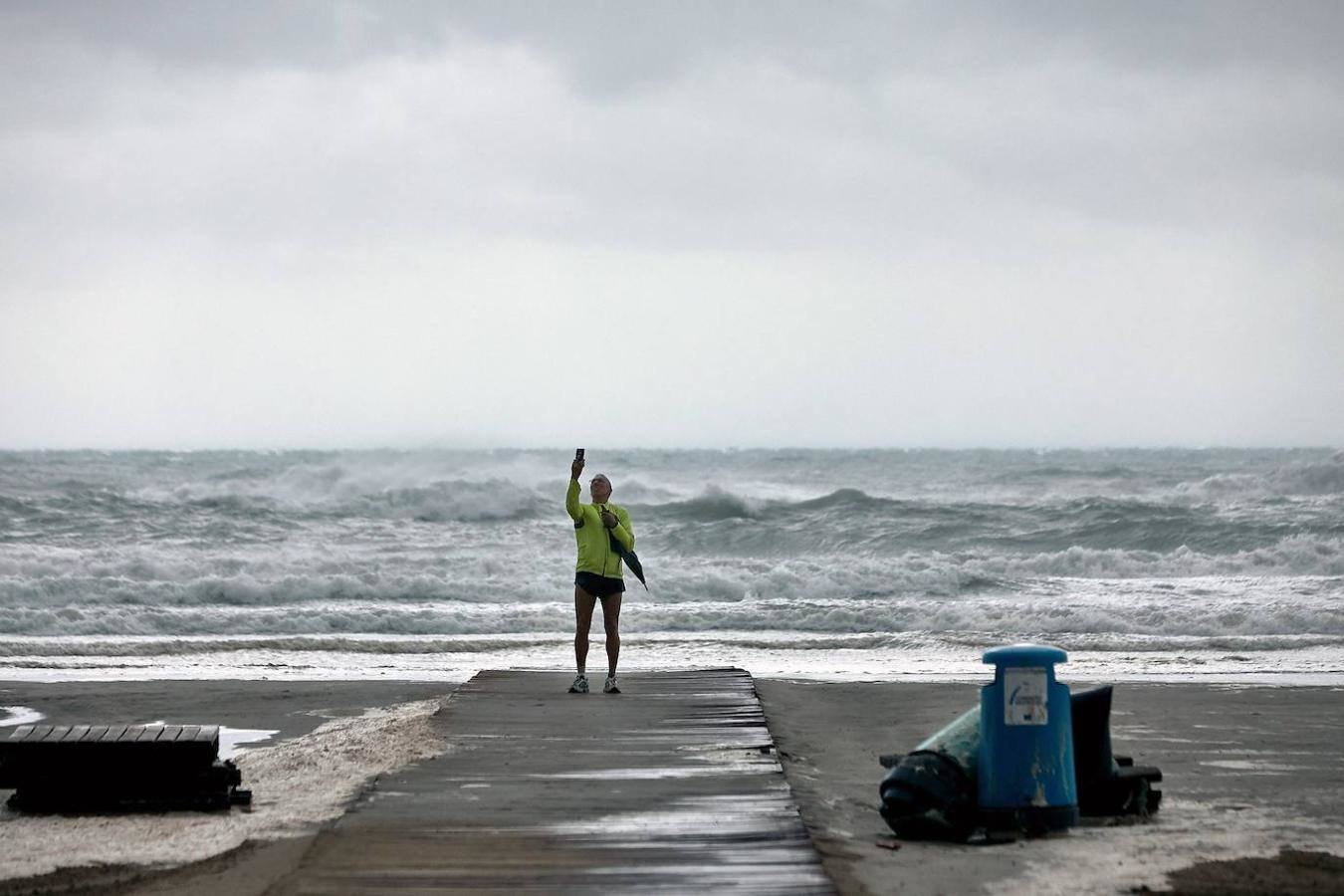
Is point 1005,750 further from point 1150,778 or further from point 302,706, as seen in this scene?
point 302,706

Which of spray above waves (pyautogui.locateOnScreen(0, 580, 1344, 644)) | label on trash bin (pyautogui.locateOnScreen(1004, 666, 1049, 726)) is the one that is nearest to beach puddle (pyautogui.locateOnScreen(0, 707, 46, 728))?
spray above waves (pyautogui.locateOnScreen(0, 580, 1344, 644))

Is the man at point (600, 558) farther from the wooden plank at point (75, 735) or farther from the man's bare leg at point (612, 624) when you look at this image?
the wooden plank at point (75, 735)

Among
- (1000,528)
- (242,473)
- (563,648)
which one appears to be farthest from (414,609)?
(242,473)

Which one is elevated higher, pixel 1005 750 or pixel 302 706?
pixel 1005 750

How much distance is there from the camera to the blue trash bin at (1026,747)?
20.1 feet

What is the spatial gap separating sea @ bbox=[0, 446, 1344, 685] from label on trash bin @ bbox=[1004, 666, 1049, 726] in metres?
6.95

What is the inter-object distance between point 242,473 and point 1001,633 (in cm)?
4318

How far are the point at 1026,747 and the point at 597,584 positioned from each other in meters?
4.53

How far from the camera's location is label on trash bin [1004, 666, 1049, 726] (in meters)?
6.12

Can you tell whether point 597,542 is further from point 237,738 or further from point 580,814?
point 580,814

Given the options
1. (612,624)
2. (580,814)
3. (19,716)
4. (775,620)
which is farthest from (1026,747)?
(775,620)

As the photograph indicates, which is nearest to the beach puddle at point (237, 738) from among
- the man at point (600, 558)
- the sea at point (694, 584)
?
the man at point (600, 558)

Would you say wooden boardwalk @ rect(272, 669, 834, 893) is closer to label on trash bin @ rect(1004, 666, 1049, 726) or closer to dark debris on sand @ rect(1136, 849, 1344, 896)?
label on trash bin @ rect(1004, 666, 1049, 726)

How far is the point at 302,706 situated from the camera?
11008 millimetres
